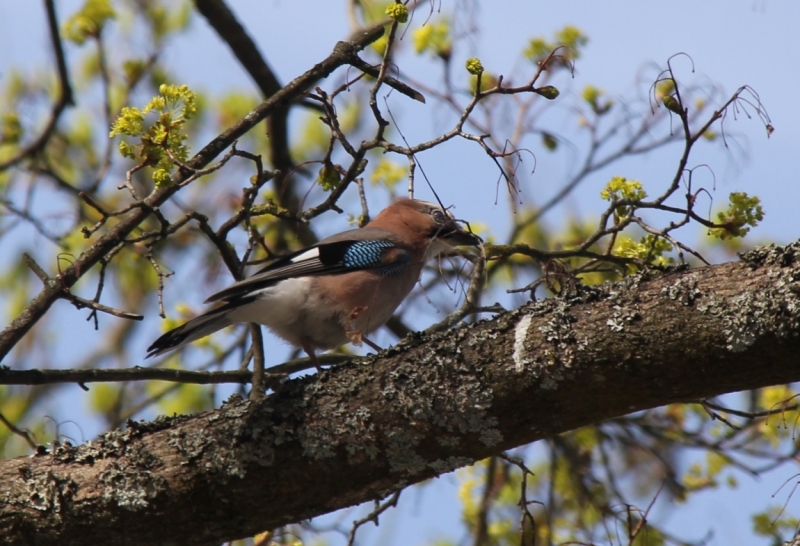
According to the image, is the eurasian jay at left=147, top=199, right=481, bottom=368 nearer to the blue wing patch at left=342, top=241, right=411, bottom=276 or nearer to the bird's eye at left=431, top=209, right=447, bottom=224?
the blue wing patch at left=342, top=241, right=411, bottom=276

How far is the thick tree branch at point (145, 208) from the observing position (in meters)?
4.35

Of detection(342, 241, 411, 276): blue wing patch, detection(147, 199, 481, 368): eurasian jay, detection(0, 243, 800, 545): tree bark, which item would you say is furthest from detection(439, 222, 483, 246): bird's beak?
detection(0, 243, 800, 545): tree bark

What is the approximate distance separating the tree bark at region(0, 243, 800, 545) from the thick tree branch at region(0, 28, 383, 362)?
0.88 metres

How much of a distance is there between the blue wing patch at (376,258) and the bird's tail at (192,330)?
35.0 inches

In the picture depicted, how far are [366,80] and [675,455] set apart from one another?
401 centimetres

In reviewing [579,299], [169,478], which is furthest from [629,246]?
[169,478]

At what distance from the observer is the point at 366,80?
734 centimetres

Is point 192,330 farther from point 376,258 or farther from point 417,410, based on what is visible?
point 417,410

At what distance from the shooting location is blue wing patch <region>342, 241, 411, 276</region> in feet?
19.2

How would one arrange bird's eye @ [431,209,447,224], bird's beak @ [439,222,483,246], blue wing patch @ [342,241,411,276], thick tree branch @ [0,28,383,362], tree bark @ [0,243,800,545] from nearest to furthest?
tree bark @ [0,243,800,545], thick tree branch @ [0,28,383,362], blue wing patch @ [342,241,411,276], bird's beak @ [439,222,483,246], bird's eye @ [431,209,447,224]

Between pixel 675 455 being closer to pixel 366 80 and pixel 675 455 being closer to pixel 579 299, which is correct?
pixel 366 80

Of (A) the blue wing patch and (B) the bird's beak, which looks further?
(B) the bird's beak

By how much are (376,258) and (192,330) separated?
4.31ft

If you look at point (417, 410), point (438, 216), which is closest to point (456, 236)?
point (438, 216)
